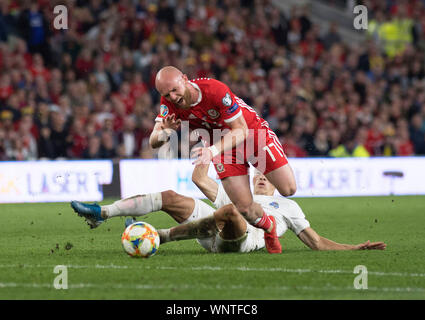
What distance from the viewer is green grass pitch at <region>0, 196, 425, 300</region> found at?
6.39 m

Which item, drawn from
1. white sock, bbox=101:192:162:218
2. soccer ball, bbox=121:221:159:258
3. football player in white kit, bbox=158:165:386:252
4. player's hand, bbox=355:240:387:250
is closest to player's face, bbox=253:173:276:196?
football player in white kit, bbox=158:165:386:252

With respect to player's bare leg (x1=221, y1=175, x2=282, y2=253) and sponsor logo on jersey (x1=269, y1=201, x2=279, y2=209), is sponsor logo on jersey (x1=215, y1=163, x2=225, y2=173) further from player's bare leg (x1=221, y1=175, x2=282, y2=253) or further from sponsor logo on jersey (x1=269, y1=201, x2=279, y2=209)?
sponsor logo on jersey (x1=269, y1=201, x2=279, y2=209)

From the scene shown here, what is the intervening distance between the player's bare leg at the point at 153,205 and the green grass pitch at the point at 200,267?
1.44 ft

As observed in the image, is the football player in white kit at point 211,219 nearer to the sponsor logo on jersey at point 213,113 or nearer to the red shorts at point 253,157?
the red shorts at point 253,157

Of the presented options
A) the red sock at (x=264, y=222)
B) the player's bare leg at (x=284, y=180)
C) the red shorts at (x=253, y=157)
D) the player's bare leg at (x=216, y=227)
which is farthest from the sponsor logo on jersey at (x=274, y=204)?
the player's bare leg at (x=216, y=227)

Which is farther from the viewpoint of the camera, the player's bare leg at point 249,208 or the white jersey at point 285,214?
the white jersey at point 285,214

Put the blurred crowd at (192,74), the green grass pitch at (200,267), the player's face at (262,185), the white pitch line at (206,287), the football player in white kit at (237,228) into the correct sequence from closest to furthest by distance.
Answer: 1. the green grass pitch at (200,267)
2. the white pitch line at (206,287)
3. the football player in white kit at (237,228)
4. the player's face at (262,185)
5. the blurred crowd at (192,74)

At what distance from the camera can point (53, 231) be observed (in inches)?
442

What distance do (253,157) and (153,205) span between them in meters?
1.30

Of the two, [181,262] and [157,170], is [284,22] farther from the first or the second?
[181,262]

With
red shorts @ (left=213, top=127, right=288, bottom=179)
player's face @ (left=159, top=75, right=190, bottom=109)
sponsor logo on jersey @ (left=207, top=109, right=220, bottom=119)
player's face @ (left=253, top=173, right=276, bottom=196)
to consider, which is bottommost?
player's face @ (left=253, top=173, right=276, bottom=196)

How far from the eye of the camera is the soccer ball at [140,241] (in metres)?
8.14

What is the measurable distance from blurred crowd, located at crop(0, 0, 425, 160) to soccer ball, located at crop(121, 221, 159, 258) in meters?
→ 8.94
